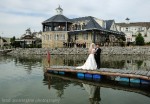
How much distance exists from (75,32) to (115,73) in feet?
146

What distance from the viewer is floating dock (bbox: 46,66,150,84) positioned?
17.6 m

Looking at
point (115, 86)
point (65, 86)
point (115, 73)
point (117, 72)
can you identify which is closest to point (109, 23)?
point (117, 72)

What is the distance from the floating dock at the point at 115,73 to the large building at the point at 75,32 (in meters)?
37.6

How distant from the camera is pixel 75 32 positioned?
62844mm

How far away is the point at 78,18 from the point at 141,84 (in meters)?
49.8

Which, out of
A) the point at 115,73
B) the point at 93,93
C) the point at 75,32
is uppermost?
the point at 75,32

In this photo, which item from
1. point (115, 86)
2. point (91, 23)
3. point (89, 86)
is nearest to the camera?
point (115, 86)

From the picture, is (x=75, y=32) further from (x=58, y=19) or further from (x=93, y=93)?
(x=93, y=93)

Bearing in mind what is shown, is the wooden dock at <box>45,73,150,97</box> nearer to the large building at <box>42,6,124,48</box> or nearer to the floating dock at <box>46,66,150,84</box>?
the floating dock at <box>46,66,150,84</box>

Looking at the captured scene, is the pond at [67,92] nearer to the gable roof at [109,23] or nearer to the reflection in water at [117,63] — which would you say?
the reflection in water at [117,63]

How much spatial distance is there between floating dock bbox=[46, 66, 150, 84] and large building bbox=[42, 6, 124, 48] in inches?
1479

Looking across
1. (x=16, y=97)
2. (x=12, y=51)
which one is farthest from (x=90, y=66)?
(x=12, y=51)

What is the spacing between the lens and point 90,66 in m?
20.9

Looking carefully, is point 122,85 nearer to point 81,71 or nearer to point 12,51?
point 81,71
